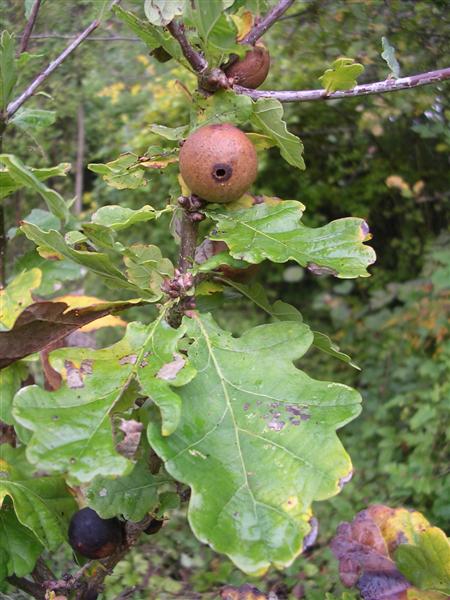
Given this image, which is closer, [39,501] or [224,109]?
[224,109]

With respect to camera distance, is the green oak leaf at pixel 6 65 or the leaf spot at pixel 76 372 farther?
the green oak leaf at pixel 6 65

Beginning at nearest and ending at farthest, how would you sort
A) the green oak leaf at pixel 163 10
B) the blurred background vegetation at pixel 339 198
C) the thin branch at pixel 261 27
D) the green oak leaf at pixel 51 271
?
the green oak leaf at pixel 163 10 < the thin branch at pixel 261 27 < the green oak leaf at pixel 51 271 < the blurred background vegetation at pixel 339 198

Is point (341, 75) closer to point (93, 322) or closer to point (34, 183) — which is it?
point (34, 183)

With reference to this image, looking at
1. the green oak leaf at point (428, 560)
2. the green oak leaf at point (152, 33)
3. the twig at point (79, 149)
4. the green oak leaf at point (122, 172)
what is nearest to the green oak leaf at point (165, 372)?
the green oak leaf at point (122, 172)

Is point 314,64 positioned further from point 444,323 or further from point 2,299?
point 2,299

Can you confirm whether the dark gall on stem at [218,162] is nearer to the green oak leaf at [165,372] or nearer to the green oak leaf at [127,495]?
the green oak leaf at [165,372]

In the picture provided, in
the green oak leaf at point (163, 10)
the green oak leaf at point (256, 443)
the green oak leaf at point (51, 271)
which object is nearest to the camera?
the green oak leaf at point (256, 443)

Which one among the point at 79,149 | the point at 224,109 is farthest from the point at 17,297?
the point at 79,149
